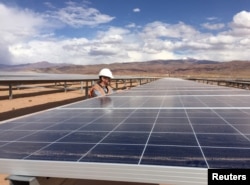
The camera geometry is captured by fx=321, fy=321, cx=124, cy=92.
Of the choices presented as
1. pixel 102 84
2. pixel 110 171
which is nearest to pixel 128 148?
pixel 110 171

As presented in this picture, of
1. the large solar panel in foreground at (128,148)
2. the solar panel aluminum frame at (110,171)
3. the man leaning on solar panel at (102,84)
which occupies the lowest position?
the solar panel aluminum frame at (110,171)

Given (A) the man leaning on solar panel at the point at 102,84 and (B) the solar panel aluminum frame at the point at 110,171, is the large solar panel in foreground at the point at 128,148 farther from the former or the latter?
(A) the man leaning on solar panel at the point at 102,84

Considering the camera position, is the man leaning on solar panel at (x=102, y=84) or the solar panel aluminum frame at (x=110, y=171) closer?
the solar panel aluminum frame at (x=110, y=171)

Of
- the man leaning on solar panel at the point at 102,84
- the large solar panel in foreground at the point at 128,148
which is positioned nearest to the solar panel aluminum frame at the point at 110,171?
the large solar panel in foreground at the point at 128,148

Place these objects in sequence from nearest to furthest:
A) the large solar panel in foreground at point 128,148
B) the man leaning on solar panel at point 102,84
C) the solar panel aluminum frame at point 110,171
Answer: the solar panel aluminum frame at point 110,171
the large solar panel in foreground at point 128,148
the man leaning on solar panel at point 102,84

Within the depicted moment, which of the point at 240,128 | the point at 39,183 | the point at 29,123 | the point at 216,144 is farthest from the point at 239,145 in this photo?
the point at 29,123

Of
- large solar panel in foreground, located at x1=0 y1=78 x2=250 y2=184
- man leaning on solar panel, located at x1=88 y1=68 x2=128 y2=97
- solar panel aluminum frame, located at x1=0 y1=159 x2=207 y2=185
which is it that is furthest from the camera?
man leaning on solar panel, located at x1=88 y1=68 x2=128 y2=97

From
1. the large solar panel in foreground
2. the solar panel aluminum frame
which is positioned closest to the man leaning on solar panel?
the large solar panel in foreground

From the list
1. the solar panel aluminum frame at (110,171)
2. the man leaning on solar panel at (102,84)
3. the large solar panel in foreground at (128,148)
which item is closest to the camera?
the solar panel aluminum frame at (110,171)

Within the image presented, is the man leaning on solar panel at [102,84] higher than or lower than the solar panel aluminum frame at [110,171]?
higher

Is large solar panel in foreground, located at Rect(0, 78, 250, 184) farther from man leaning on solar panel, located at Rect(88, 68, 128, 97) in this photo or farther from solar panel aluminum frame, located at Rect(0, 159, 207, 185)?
man leaning on solar panel, located at Rect(88, 68, 128, 97)

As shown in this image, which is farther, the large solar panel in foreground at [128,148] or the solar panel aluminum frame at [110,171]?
the large solar panel in foreground at [128,148]

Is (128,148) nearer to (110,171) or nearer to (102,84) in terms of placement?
(110,171)

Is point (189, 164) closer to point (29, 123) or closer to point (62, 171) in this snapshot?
point (62, 171)
